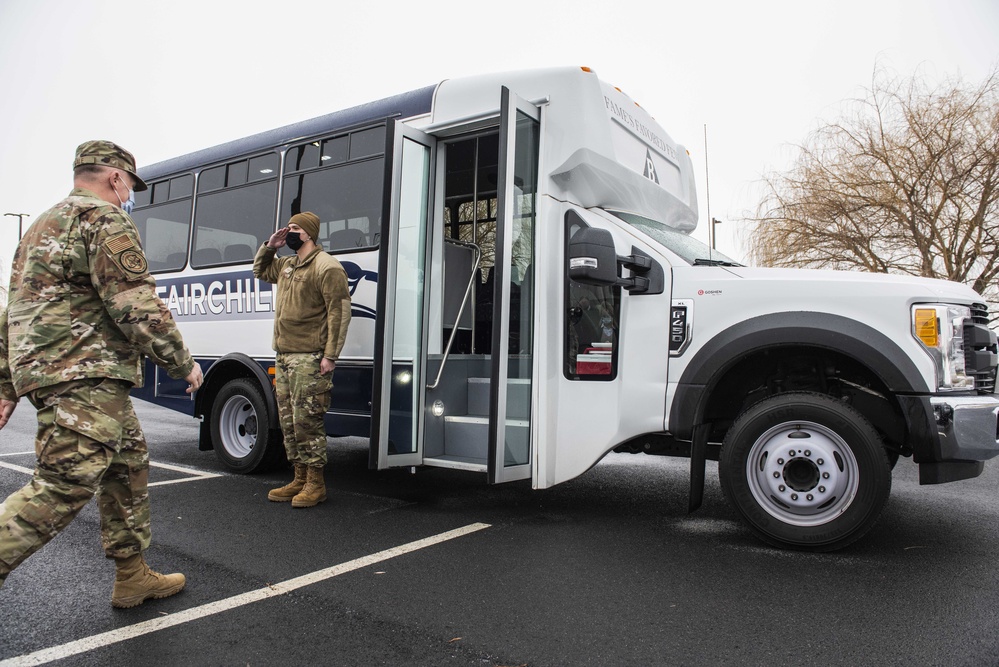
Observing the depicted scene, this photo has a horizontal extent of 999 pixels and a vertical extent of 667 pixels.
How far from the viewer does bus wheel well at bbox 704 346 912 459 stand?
417 centimetres

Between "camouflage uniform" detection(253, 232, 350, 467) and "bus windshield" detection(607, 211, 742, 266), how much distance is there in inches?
78.3

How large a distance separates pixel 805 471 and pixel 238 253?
4.91m

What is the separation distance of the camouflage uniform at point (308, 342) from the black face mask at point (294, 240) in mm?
113

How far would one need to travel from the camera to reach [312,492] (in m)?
5.10

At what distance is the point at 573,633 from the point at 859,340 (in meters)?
2.18

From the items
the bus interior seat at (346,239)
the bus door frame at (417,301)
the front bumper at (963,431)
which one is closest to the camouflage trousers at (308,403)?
the bus door frame at (417,301)

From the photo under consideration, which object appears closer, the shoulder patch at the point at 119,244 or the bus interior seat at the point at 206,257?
the shoulder patch at the point at 119,244

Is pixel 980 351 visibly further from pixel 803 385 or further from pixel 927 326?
pixel 803 385

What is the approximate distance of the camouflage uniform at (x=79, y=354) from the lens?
2.86 metres

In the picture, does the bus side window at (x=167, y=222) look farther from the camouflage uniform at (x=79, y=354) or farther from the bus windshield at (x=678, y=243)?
the bus windshield at (x=678, y=243)

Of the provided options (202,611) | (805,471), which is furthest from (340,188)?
(805,471)

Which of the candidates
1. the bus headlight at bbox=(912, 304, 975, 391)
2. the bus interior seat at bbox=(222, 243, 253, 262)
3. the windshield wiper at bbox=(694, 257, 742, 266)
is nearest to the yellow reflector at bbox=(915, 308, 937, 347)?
the bus headlight at bbox=(912, 304, 975, 391)

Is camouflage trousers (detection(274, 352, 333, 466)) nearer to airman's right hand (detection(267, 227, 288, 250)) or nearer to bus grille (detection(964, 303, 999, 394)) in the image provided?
airman's right hand (detection(267, 227, 288, 250))

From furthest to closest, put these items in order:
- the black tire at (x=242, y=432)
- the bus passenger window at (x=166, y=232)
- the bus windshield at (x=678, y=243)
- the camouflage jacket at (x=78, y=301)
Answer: the bus passenger window at (x=166, y=232) < the black tire at (x=242, y=432) < the bus windshield at (x=678, y=243) < the camouflage jacket at (x=78, y=301)
